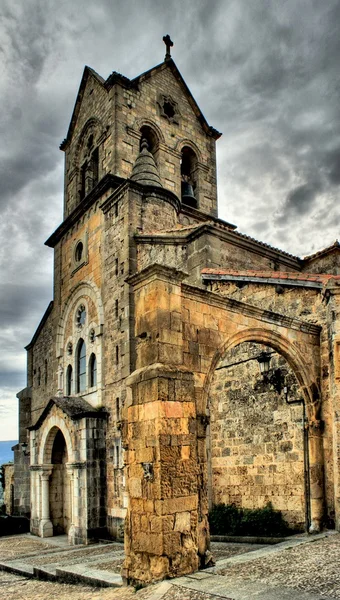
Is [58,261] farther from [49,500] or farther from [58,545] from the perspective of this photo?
[58,545]

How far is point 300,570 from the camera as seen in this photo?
674cm

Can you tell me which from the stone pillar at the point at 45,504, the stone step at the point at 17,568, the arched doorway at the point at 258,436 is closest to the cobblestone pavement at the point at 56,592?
the stone step at the point at 17,568

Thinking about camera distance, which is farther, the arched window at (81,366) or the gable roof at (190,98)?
the gable roof at (190,98)

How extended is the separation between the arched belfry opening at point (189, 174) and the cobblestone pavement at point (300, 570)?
1335 centimetres

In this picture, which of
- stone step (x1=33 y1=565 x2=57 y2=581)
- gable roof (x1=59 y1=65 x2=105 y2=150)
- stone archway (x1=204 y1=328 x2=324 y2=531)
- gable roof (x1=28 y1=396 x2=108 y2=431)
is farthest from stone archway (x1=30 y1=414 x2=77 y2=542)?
gable roof (x1=59 y1=65 x2=105 y2=150)

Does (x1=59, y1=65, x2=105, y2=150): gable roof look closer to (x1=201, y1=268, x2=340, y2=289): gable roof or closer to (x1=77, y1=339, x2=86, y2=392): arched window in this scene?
(x1=77, y1=339, x2=86, y2=392): arched window

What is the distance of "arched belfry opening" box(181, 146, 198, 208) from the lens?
19.2 metres

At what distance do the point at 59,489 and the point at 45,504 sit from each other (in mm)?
644

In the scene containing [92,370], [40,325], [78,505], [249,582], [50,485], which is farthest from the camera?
[40,325]

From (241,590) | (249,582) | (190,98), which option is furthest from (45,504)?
(190,98)

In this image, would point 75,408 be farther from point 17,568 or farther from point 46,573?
point 46,573

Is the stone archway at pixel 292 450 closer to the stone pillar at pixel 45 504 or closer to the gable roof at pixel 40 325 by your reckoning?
the stone pillar at pixel 45 504

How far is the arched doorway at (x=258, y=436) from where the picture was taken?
10.4 meters

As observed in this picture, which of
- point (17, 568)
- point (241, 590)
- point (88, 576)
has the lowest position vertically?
point (17, 568)
